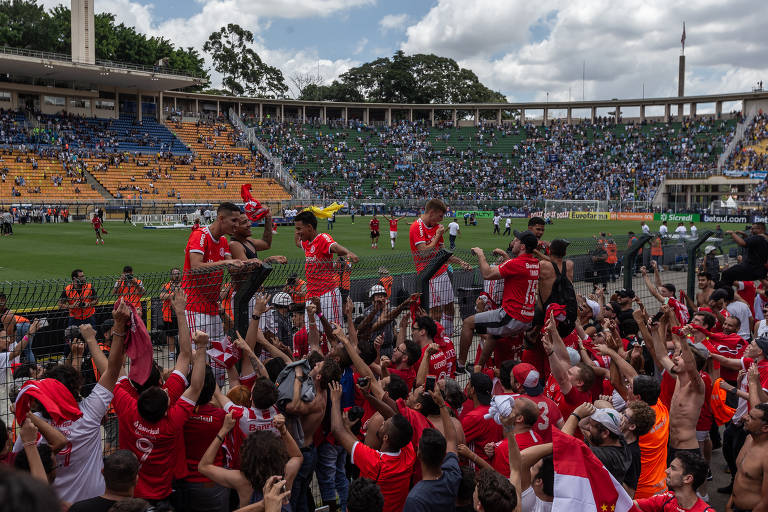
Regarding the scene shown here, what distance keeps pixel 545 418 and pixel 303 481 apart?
74.0 inches

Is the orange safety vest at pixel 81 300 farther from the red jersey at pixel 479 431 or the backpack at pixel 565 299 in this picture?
the backpack at pixel 565 299

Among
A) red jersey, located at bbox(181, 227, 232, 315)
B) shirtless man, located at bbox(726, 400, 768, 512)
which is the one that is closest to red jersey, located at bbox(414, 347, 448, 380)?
red jersey, located at bbox(181, 227, 232, 315)

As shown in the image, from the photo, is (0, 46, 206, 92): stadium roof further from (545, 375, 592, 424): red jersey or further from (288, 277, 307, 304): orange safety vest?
(545, 375, 592, 424): red jersey

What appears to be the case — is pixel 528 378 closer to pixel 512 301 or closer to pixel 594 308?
pixel 512 301

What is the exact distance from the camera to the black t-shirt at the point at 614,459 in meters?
4.03

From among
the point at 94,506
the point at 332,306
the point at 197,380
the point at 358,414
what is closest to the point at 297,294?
the point at 332,306

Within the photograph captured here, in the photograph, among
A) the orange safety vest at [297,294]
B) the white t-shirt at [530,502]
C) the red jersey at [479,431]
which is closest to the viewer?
the white t-shirt at [530,502]

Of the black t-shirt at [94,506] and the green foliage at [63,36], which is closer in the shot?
the black t-shirt at [94,506]

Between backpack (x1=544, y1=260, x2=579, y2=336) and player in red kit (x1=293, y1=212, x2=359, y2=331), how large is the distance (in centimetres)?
239

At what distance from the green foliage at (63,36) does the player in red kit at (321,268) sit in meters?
65.0

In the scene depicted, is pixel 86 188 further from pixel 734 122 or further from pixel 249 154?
pixel 734 122

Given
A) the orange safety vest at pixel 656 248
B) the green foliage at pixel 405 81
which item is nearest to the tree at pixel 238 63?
the green foliage at pixel 405 81

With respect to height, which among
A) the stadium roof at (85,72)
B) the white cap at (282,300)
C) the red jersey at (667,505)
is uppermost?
the stadium roof at (85,72)

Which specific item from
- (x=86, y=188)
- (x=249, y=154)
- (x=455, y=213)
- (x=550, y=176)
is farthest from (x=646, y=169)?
(x=86, y=188)
